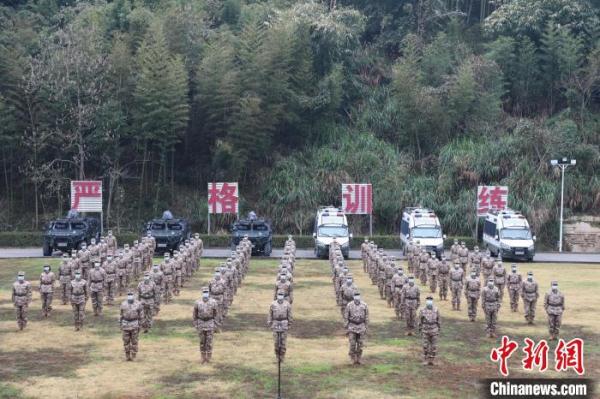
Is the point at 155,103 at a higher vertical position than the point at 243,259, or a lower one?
higher

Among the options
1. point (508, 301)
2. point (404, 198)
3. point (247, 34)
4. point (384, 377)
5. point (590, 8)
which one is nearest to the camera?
point (384, 377)

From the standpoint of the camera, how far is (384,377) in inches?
605

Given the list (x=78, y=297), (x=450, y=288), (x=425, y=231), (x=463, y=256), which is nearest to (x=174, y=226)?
(x=425, y=231)

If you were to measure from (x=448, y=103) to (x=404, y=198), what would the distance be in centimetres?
756

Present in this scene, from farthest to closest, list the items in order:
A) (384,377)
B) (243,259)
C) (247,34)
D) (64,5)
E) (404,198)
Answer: (64,5)
(247,34)
(404,198)
(243,259)
(384,377)

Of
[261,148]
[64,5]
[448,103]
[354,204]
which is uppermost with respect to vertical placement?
[64,5]

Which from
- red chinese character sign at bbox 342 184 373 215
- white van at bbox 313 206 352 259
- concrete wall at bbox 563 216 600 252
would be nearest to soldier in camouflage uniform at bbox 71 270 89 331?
white van at bbox 313 206 352 259

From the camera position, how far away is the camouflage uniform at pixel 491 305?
19.0 meters

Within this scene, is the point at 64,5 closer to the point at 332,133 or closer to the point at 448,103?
the point at 332,133

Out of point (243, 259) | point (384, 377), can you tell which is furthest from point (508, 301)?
point (384, 377)

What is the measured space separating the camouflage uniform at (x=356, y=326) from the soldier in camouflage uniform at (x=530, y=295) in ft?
19.8

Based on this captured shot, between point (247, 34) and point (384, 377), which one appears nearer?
point (384, 377)

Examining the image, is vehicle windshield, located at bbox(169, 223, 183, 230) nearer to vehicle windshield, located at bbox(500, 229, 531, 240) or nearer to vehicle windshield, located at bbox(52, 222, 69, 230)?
vehicle windshield, located at bbox(52, 222, 69, 230)

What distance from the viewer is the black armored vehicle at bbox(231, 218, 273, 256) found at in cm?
3641
